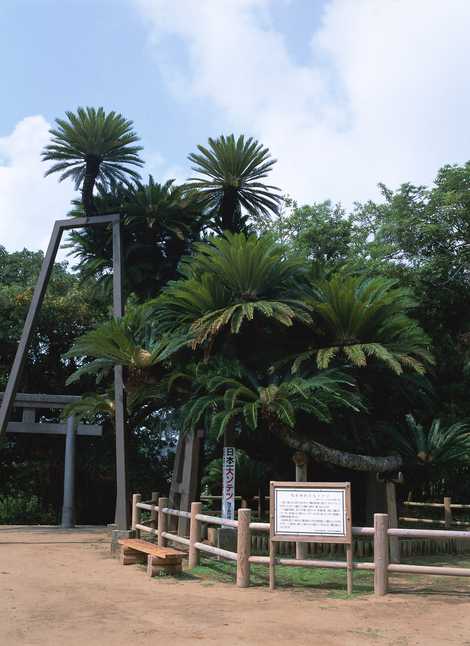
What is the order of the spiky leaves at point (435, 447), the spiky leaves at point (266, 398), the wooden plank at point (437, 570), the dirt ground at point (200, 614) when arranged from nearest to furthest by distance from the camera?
the dirt ground at point (200, 614)
the wooden plank at point (437, 570)
the spiky leaves at point (266, 398)
the spiky leaves at point (435, 447)

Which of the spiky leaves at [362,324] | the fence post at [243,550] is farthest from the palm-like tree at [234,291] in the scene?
the fence post at [243,550]

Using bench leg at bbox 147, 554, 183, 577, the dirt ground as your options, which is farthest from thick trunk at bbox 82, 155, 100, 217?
bench leg at bbox 147, 554, 183, 577

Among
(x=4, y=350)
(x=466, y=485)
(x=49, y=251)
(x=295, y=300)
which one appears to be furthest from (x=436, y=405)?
(x=4, y=350)

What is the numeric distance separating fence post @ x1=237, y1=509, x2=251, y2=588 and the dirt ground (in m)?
0.22

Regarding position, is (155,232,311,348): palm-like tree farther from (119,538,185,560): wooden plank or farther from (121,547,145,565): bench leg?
(121,547,145,565): bench leg

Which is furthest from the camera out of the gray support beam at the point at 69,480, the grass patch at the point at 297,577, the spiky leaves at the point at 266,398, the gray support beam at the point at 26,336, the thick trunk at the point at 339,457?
the gray support beam at the point at 69,480

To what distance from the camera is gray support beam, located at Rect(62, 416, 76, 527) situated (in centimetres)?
2009

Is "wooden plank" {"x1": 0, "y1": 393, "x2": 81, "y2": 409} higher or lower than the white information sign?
higher

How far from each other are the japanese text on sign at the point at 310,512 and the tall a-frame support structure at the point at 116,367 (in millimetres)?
6351

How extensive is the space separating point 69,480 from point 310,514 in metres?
13.8

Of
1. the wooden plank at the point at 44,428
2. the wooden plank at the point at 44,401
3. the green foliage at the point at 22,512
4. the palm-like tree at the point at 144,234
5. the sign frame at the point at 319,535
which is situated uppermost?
the palm-like tree at the point at 144,234

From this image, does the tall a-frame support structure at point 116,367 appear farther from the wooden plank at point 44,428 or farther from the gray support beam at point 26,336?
the wooden plank at point 44,428

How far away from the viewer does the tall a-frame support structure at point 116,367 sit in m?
14.6

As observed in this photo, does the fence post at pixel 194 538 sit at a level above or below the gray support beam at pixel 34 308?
below
